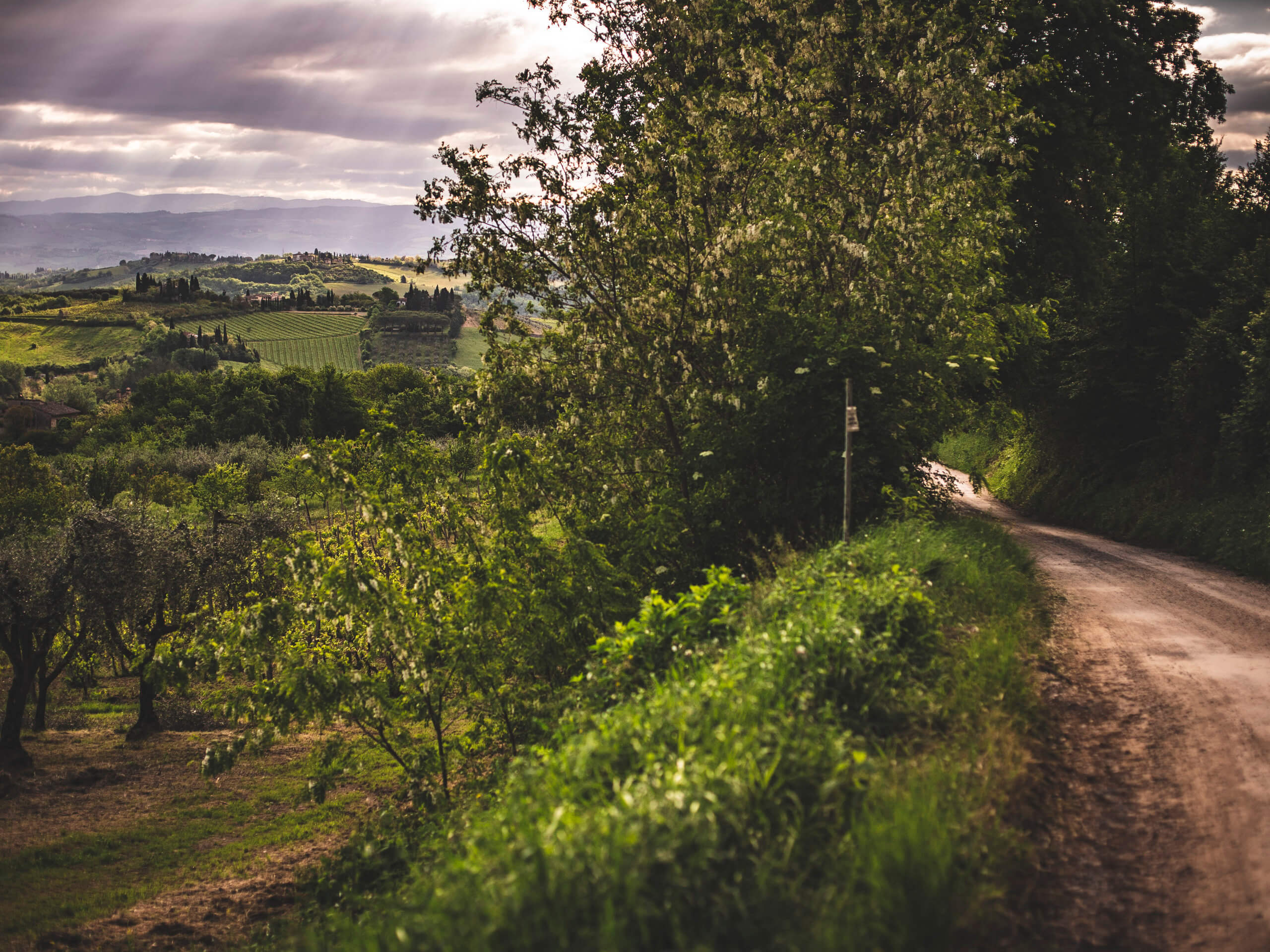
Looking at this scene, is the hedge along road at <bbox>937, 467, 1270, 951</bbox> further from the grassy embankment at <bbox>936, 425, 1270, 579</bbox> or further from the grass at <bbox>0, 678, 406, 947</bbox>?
the grass at <bbox>0, 678, 406, 947</bbox>

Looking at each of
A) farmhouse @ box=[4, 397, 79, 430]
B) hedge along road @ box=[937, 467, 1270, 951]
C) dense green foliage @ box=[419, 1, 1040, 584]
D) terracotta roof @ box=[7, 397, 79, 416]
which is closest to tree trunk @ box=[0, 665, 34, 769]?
dense green foliage @ box=[419, 1, 1040, 584]

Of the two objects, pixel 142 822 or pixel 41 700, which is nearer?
pixel 142 822

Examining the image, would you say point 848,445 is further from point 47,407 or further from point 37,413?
point 47,407

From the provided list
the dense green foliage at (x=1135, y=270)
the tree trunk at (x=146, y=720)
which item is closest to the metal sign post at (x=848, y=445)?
the dense green foliage at (x=1135, y=270)

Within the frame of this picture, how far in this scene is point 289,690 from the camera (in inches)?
396

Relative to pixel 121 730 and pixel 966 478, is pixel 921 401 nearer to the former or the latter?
pixel 966 478

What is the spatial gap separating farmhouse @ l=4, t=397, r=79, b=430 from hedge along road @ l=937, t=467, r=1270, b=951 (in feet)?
529

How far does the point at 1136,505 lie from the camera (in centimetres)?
1958

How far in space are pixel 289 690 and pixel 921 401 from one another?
434 inches

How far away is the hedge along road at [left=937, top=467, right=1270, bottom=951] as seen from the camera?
392 cm

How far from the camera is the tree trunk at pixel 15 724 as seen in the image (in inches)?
848

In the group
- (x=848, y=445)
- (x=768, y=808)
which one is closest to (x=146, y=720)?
(x=848, y=445)

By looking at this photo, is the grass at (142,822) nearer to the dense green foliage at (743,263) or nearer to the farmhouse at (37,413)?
the dense green foliage at (743,263)

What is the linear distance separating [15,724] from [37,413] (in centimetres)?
15043
